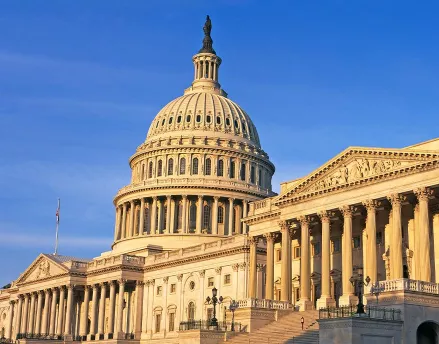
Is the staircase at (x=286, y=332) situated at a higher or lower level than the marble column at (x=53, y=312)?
lower

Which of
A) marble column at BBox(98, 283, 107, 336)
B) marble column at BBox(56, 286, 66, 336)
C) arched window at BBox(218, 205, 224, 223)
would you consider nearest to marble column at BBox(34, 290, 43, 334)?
marble column at BBox(56, 286, 66, 336)

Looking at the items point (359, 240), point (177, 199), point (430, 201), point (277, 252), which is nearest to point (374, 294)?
point (430, 201)

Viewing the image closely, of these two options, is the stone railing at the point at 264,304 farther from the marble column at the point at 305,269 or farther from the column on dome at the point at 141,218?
the column on dome at the point at 141,218

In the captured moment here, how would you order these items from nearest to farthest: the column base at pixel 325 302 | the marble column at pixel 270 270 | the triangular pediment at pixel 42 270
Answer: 1. the column base at pixel 325 302
2. the marble column at pixel 270 270
3. the triangular pediment at pixel 42 270

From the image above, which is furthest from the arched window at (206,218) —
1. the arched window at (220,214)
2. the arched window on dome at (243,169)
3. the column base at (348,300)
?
the column base at (348,300)

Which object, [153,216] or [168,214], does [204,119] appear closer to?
[168,214]

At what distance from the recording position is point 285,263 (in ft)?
258

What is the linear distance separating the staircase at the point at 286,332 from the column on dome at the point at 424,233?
9633 mm

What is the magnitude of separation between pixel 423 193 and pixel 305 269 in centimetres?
1574

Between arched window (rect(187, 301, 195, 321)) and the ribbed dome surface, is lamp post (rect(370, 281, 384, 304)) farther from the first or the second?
the ribbed dome surface

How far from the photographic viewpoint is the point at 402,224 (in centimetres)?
7200

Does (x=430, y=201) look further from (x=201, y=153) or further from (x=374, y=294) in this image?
(x=201, y=153)

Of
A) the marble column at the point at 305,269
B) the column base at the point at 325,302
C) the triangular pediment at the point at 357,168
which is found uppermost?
the triangular pediment at the point at 357,168

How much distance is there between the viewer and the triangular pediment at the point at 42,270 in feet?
409
